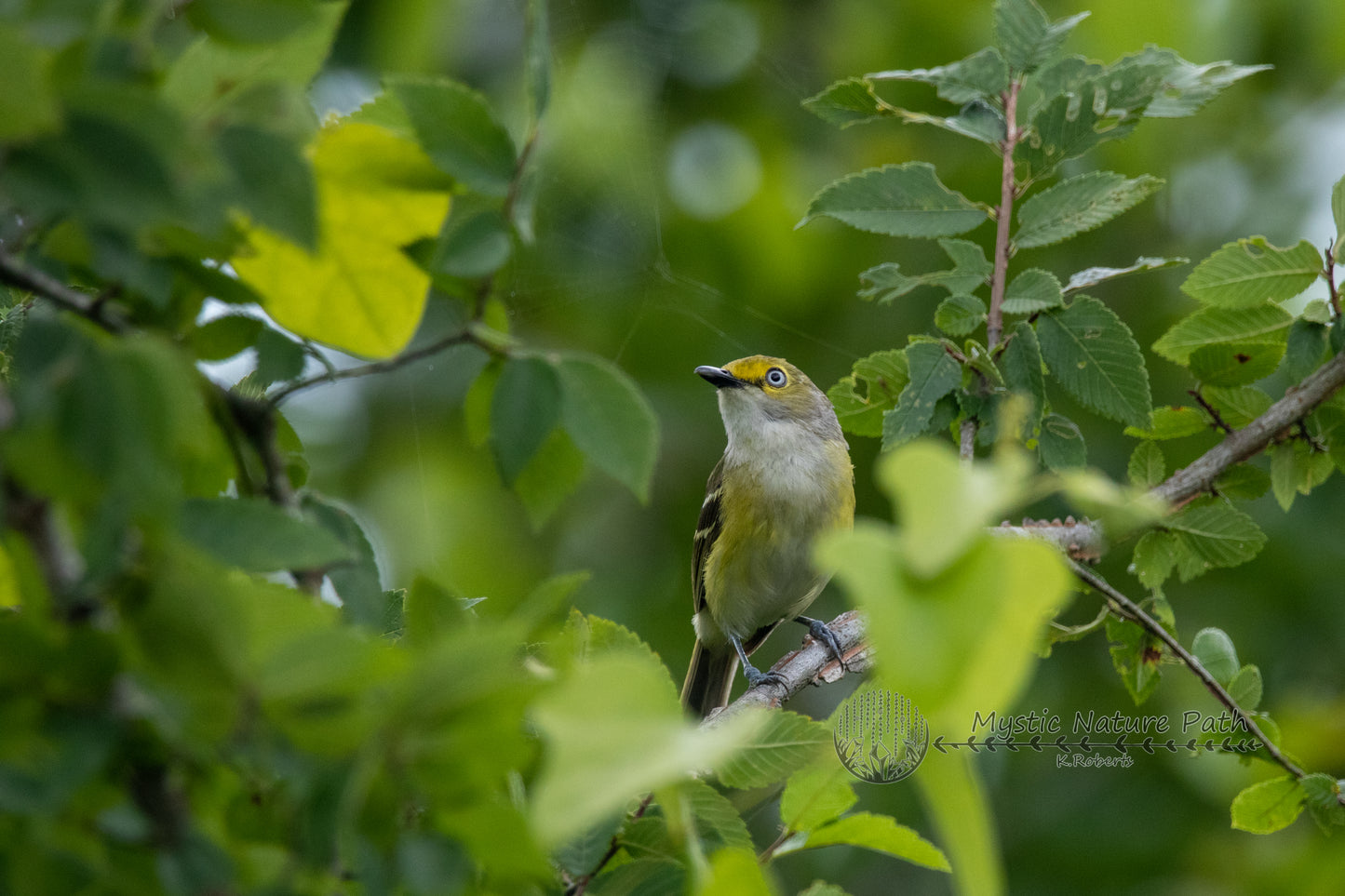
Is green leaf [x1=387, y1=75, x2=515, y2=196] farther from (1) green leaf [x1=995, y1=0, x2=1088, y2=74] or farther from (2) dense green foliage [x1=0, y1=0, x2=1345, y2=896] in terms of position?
(1) green leaf [x1=995, y1=0, x2=1088, y2=74]

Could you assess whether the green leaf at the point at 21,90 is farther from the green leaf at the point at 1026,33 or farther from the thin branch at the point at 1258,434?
the thin branch at the point at 1258,434

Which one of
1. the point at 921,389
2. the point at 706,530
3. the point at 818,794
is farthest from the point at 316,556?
the point at 706,530

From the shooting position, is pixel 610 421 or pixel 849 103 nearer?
pixel 610 421

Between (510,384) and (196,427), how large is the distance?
1.08 ft

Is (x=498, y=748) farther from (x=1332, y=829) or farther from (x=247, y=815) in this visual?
(x=1332, y=829)

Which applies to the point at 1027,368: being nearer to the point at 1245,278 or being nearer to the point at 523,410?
the point at 1245,278

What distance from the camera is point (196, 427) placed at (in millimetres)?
929

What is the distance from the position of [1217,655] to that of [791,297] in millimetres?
4383

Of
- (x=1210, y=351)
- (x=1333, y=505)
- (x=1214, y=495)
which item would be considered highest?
(x=1210, y=351)

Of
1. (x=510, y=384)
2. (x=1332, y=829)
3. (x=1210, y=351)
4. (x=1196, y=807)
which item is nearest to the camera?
(x=510, y=384)

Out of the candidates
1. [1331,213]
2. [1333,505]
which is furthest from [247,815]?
[1333,505]

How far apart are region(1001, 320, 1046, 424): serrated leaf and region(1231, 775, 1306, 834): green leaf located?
0.84 m

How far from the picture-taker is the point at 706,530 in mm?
5258

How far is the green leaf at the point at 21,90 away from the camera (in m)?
0.79
